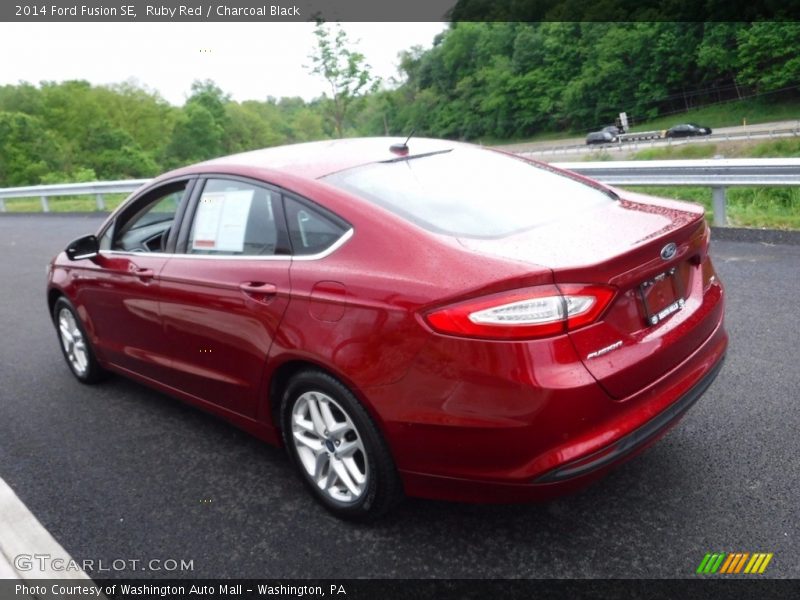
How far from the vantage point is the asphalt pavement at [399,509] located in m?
2.57

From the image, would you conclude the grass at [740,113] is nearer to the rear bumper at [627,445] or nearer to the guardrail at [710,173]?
the guardrail at [710,173]

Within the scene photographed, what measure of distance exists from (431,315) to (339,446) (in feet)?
2.64

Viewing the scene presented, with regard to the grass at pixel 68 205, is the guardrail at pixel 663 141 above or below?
above

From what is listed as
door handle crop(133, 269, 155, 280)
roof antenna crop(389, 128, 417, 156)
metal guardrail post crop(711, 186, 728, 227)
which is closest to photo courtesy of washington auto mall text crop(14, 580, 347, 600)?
door handle crop(133, 269, 155, 280)

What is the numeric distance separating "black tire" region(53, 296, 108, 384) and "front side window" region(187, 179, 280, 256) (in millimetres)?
1653

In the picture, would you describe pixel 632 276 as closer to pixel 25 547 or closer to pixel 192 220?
pixel 192 220

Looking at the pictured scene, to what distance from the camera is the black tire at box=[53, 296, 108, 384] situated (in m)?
4.72

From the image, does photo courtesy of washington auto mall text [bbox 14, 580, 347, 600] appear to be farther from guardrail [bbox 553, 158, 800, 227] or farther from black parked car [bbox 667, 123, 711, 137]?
black parked car [bbox 667, 123, 711, 137]

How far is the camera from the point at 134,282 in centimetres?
390

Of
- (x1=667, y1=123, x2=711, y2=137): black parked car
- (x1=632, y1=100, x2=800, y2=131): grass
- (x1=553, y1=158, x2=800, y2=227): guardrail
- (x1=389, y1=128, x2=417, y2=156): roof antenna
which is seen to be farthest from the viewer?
(x1=632, y1=100, x2=800, y2=131): grass

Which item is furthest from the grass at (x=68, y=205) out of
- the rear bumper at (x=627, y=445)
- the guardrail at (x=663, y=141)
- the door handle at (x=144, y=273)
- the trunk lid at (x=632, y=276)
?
the rear bumper at (x=627, y=445)

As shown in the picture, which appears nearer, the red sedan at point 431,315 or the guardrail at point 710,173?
the red sedan at point 431,315

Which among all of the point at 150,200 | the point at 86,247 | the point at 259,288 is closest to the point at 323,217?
the point at 259,288

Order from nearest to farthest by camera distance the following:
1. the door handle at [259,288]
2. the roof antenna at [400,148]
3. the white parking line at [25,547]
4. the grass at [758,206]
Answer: the white parking line at [25,547] < the door handle at [259,288] < the roof antenna at [400,148] < the grass at [758,206]
